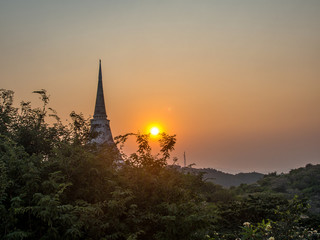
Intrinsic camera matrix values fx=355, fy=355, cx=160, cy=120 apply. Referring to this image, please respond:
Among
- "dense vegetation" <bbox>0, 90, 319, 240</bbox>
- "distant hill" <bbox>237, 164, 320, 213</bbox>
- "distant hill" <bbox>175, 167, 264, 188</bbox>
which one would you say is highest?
"distant hill" <bbox>175, 167, 264, 188</bbox>

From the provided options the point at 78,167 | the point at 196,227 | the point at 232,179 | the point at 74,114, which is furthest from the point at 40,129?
the point at 232,179

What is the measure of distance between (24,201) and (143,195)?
2773 mm

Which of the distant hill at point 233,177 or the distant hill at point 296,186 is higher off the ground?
the distant hill at point 233,177

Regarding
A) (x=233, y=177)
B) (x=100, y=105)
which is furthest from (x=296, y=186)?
(x=233, y=177)

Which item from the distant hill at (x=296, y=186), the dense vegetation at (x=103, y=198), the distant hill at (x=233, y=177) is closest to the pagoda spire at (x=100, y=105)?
the distant hill at (x=296, y=186)

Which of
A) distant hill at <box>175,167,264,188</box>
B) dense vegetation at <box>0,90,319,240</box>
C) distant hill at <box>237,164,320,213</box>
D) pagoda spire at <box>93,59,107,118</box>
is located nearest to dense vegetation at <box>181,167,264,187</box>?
distant hill at <box>175,167,264,188</box>

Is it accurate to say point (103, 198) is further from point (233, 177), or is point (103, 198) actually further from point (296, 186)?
point (233, 177)

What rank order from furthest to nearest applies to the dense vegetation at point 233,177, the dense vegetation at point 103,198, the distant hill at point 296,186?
the dense vegetation at point 233,177 < the distant hill at point 296,186 < the dense vegetation at point 103,198

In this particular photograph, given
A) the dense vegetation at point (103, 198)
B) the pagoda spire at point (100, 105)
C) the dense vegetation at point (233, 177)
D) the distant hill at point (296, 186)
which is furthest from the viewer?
the dense vegetation at point (233, 177)

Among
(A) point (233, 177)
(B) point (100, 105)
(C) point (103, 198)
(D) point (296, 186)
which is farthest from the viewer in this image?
(A) point (233, 177)

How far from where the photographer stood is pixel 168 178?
9156mm

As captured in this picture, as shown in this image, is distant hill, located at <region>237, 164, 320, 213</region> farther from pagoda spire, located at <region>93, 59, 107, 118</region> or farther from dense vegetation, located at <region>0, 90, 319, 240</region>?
dense vegetation, located at <region>0, 90, 319, 240</region>

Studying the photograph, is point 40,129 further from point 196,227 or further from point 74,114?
point 196,227

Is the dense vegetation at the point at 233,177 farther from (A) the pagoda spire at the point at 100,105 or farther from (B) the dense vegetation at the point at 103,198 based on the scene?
(B) the dense vegetation at the point at 103,198
